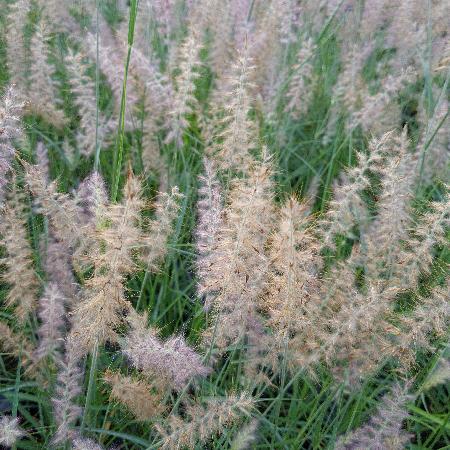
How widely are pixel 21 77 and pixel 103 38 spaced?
501 millimetres

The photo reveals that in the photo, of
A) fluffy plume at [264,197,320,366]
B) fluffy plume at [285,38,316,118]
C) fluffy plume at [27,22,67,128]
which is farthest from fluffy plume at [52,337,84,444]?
fluffy plume at [285,38,316,118]

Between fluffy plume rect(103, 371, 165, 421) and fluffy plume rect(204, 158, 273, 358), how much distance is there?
0.27 metres

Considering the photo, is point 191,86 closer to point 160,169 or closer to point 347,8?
point 160,169

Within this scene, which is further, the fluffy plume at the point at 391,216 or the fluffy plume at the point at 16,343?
the fluffy plume at the point at 16,343

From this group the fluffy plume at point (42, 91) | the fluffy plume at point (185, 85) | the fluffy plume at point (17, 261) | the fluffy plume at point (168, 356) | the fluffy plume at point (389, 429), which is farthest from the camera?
the fluffy plume at point (42, 91)

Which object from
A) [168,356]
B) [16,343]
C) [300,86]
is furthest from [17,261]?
[300,86]

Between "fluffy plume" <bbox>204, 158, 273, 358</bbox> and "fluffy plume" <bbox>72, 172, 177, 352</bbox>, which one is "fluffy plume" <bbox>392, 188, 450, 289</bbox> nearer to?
"fluffy plume" <bbox>204, 158, 273, 358</bbox>

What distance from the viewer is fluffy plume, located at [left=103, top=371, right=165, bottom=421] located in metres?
1.51

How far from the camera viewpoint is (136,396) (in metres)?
1.52

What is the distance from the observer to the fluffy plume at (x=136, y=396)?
59.4 inches

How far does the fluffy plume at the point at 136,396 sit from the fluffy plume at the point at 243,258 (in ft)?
0.88

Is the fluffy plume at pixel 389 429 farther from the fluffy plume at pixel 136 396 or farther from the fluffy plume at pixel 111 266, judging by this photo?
the fluffy plume at pixel 111 266

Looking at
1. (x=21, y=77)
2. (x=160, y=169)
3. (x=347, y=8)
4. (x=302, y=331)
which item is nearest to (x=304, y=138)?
(x=347, y=8)

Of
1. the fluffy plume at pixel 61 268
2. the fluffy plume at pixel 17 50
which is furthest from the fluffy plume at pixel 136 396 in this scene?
the fluffy plume at pixel 17 50
